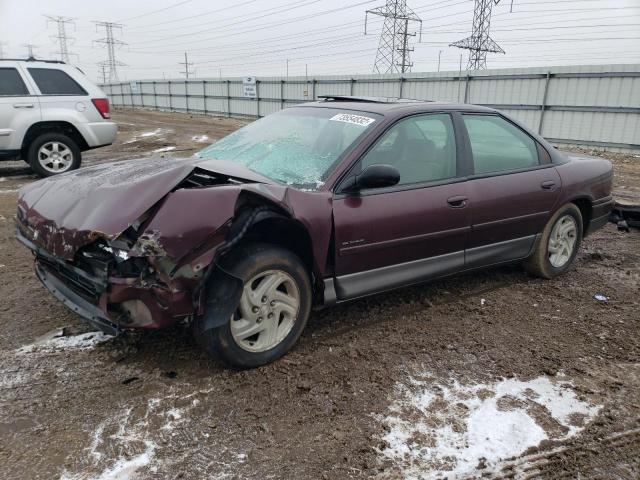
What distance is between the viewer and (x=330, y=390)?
2885 millimetres

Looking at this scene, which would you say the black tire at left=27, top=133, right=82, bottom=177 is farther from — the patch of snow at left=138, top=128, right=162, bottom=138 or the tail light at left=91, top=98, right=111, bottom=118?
the patch of snow at left=138, top=128, right=162, bottom=138

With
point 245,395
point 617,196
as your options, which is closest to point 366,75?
point 617,196

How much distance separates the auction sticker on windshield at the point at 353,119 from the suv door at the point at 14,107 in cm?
664

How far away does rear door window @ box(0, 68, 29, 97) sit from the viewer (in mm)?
8133

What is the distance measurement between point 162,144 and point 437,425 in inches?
517

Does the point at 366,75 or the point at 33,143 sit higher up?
the point at 366,75

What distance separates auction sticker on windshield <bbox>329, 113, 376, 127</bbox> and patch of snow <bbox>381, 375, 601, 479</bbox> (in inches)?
69.7

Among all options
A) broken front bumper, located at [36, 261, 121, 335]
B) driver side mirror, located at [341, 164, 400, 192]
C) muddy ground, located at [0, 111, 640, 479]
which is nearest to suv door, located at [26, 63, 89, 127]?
muddy ground, located at [0, 111, 640, 479]

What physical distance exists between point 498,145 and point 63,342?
3599 mm

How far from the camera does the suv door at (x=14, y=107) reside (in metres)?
8.10

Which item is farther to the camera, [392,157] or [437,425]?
[392,157]

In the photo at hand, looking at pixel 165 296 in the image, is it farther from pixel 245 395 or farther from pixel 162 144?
pixel 162 144

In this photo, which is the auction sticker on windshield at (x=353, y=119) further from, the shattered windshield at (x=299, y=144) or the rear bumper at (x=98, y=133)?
the rear bumper at (x=98, y=133)

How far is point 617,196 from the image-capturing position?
327 inches
